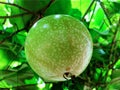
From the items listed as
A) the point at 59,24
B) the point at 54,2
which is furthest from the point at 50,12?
the point at 59,24

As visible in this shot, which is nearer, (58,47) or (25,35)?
(58,47)

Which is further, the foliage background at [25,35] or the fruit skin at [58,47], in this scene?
the foliage background at [25,35]

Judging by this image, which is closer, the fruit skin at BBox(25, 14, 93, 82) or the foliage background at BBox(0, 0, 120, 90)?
the fruit skin at BBox(25, 14, 93, 82)

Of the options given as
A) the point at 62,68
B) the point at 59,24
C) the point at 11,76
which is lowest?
the point at 11,76

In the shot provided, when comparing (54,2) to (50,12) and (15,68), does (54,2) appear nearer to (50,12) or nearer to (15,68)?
(50,12)

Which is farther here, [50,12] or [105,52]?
[105,52]
